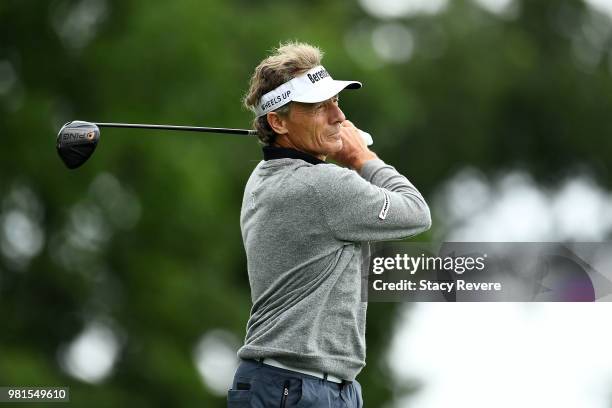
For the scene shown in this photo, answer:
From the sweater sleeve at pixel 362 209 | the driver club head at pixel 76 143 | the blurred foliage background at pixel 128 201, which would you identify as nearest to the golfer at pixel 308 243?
the sweater sleeve at pixel 362 209

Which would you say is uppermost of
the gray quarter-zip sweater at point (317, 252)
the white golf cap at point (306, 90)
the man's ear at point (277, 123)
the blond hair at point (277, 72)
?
the blond hair at point (277, 72)

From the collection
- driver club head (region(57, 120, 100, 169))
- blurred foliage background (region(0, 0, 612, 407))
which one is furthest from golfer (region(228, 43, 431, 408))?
blurred foliage background (region(0, 0, 612, 407))

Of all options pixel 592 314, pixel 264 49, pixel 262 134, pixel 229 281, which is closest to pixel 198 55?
pixel 264 49

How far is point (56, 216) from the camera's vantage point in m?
21.3

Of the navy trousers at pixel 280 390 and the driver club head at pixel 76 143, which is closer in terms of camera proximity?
the navy trousers at pixel 280 390

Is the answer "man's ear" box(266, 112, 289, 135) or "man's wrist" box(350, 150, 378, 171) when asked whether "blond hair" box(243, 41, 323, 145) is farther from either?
"man's wrist" box(350, 150, 378, 171)

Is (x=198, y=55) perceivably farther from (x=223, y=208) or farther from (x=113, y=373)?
(x=113, y=373)

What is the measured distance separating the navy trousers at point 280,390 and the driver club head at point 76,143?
1214 millimetres

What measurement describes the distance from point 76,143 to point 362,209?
141 cm

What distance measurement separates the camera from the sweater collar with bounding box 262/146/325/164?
6.68 m

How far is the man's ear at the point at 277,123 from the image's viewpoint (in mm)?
6766

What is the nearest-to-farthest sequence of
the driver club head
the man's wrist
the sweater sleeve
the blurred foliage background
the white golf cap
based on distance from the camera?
the sweater sleeve
the white golf cap
the man's wrist
the driver club head
the blurred foliage background

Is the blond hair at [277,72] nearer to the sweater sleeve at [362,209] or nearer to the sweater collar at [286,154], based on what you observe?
the sweater collar at [286,154]

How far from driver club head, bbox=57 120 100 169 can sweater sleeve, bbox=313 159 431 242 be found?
3.95 ft
